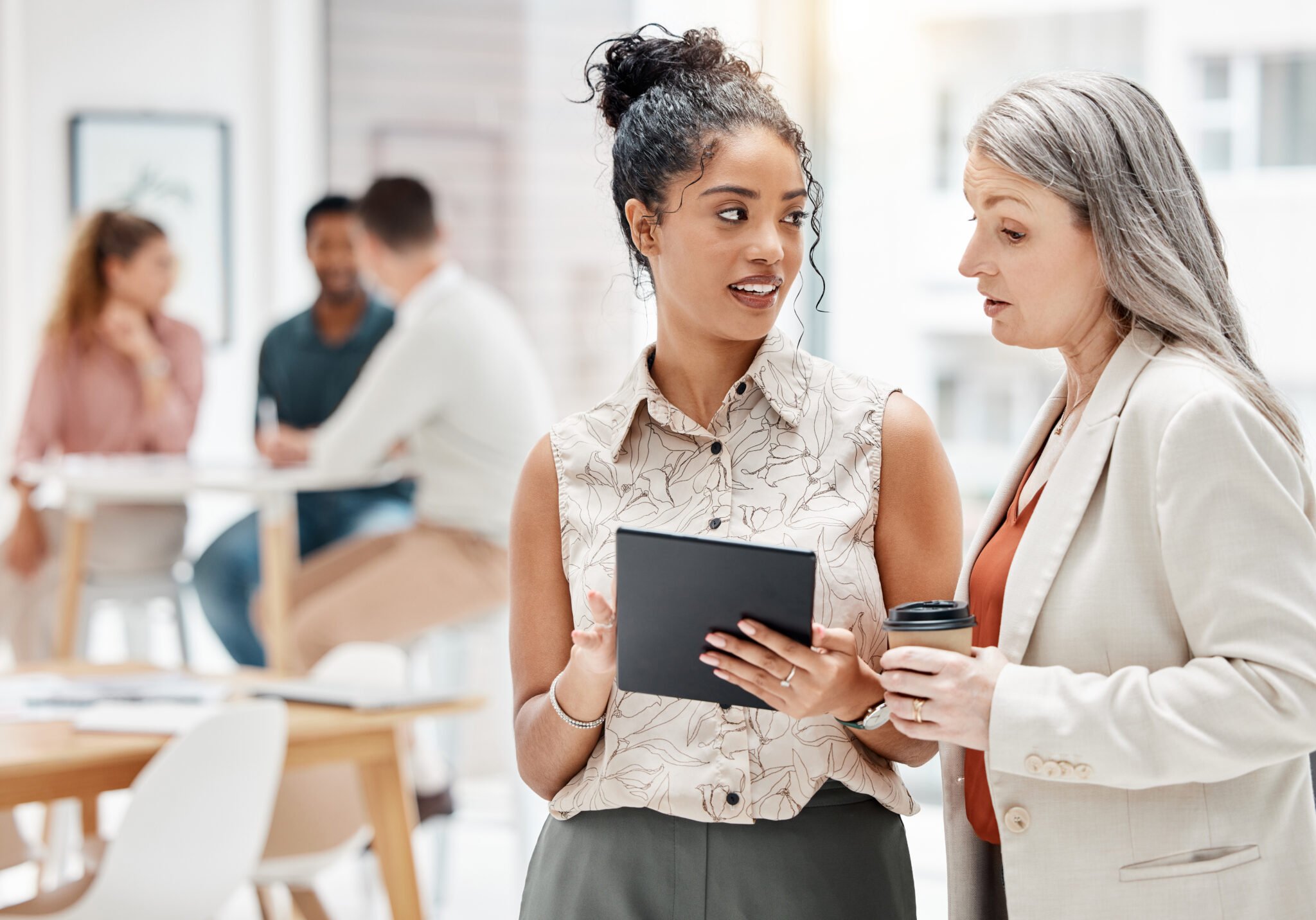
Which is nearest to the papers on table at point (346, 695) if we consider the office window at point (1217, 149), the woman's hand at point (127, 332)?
the woman's hand at point (127, 332)

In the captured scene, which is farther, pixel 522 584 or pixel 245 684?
pixel 245 684

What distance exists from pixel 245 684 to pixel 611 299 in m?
2.13

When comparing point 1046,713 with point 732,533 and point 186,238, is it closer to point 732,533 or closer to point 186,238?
point 732,533

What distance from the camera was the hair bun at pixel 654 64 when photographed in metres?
1.45

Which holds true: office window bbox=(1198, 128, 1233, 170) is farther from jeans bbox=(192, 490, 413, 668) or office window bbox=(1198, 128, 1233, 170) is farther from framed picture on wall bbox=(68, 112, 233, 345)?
framed picture on wall bbox=(68, 112, 233, 345)

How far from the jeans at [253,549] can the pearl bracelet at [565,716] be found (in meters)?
2.86

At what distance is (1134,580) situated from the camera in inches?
43.9

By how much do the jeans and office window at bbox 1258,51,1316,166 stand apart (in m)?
2.81

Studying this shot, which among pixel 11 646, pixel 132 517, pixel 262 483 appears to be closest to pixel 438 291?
pixel 262 483

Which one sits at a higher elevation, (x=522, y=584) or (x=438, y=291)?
(x=438, y=291)

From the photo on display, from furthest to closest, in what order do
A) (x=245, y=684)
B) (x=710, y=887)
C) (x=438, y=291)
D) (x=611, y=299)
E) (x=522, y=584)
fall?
(x=611, y=299) < (x=438, y=291) < (x=245, y=684) < (x=522, y=584) < (x=710, y=887)

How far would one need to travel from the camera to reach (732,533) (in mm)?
1306

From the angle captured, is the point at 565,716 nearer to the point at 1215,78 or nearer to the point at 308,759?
the point at 308,759

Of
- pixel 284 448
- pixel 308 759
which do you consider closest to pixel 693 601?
pixel 308 759
